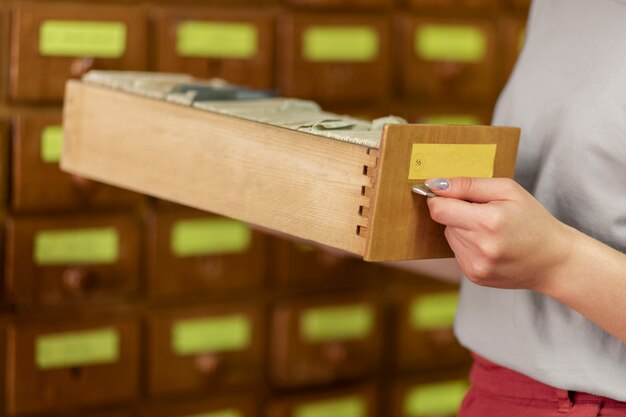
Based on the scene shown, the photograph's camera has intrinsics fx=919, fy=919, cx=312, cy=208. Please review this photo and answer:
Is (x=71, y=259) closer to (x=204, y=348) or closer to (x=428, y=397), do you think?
(x=204, y=348)

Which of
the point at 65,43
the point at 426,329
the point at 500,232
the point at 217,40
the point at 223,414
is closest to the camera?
the point at 500,232

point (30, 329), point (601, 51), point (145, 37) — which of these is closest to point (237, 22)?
point (145, 37)

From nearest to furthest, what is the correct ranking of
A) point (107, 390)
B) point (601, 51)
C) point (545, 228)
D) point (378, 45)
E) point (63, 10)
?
point (545, 228) < point (601, 51) < point (63, 10) < point (107, 390) < point (378, 45)

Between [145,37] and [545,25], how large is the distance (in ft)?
2.15

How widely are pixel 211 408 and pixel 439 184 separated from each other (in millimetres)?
906

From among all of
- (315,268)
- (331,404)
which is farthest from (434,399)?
(315,268)

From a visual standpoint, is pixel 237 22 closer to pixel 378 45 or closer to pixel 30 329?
pixel 378 45

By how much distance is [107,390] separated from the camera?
143 cm

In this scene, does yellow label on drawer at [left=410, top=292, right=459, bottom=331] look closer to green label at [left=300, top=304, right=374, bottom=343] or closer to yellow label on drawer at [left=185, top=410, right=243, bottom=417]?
green label at [left=300, top=304, right=374, bottom=343]

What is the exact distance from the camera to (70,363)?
54.9 inches

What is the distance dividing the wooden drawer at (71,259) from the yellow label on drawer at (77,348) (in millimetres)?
53

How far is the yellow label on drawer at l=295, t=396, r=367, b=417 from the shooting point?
1647mm

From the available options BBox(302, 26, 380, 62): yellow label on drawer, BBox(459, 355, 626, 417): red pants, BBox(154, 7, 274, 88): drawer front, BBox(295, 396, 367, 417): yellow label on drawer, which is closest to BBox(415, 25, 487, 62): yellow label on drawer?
BBox(302, 26, 380, 62): yellow label on drawer

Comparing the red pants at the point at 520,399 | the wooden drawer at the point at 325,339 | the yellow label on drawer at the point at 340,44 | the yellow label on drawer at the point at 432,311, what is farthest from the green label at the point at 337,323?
the red pants at the point at 520,399
